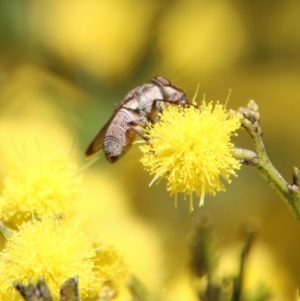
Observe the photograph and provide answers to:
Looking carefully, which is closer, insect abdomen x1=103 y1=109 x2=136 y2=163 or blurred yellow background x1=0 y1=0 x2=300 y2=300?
insect abdomen x1=103 y1=109 x2=136 y2=163

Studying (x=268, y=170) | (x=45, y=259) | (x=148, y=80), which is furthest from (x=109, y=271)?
(x=148, y=80)

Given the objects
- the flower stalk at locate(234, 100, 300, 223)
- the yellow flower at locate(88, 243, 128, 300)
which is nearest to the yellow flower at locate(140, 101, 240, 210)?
the flower stalk at locate(234, 100, 300, 223)

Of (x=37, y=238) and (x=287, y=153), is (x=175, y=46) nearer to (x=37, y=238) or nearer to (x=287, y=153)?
(x=287, y=153)

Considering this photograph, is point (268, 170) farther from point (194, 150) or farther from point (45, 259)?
point (45, 259)

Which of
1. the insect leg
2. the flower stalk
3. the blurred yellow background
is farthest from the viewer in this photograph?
the blurred yellow background

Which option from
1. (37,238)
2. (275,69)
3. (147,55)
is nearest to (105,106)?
(147,55)

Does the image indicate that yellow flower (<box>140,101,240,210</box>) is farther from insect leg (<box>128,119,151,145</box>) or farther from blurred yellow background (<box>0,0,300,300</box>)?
blurred yellow background (<box>0,0,300,300</box>)
